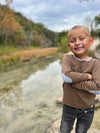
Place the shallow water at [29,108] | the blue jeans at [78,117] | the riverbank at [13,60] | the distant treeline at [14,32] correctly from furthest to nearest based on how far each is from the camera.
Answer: the distant treeline at [14,32] < the riverbank at [13,60] < the shallow water at [29,108] < the blue jeans at [78,117]

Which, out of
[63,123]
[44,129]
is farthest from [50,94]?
[63,123]

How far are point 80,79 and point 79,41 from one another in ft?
1.14

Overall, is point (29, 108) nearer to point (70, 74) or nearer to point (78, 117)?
point (78, 117)

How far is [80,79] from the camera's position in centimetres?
113

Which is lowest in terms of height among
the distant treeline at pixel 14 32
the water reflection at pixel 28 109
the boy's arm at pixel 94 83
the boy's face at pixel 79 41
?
the water reflection at pixel 28 109

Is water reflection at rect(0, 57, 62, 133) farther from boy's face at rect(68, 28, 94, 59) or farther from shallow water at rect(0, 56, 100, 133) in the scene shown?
boy's face at rect(68, 28, 94, 59)

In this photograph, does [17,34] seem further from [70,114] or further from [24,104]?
[70,114]

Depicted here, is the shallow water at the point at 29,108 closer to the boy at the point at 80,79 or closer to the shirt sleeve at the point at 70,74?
the boy at the point at 80,79

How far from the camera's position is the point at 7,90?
156 inches

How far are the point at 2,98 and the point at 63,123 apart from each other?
2535 mm

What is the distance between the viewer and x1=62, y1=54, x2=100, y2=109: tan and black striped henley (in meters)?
1.12

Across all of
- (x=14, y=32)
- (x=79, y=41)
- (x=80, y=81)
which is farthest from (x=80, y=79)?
(x=14, y=32)

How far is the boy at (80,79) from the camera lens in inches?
44.4

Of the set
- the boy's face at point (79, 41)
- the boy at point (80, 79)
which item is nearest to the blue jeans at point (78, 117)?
the boy at point (80, 79)
